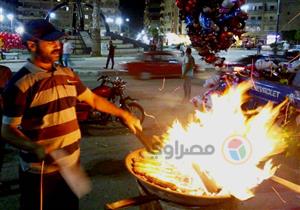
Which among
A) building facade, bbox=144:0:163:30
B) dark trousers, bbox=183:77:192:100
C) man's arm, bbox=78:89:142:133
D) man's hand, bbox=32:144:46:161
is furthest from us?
building facade, bbox=144:0:163:30

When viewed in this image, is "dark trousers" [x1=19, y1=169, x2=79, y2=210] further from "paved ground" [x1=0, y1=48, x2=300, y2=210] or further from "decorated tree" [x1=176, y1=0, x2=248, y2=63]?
"decorated tree" [x1=176, y1=0, x2=248, y2=63]

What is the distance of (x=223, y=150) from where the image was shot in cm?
364

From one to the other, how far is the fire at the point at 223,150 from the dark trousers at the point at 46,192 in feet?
2.97

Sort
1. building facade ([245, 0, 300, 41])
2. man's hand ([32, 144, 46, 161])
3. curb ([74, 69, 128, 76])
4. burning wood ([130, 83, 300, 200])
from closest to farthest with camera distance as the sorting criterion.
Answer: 1. man's hand ([32, 144, 46, 161])
2. burning wood ([130, 83, 300, 200])
3. curb ([74, 69, 128, 76])
4. building facade ([245, 0, 300, 41])

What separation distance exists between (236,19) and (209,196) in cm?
486

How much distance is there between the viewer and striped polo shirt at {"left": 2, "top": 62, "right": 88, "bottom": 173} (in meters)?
2.97

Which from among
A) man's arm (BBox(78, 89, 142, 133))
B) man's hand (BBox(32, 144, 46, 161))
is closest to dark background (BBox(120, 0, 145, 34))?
man's arm (BBox(78, 89, 142, 133))

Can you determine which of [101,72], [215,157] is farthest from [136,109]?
[101,72]

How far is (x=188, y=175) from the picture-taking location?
143 inches

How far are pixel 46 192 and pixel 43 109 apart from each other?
2.38ft

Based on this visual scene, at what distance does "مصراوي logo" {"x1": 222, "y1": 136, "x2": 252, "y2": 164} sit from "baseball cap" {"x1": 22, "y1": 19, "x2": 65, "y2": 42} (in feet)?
6.06

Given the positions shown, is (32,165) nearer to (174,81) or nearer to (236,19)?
(236,19)

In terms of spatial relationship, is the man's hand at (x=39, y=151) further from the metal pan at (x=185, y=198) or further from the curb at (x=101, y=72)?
the curb at (x=101, y=72)

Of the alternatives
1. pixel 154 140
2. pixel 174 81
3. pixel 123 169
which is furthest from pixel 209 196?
pixel 174 81
